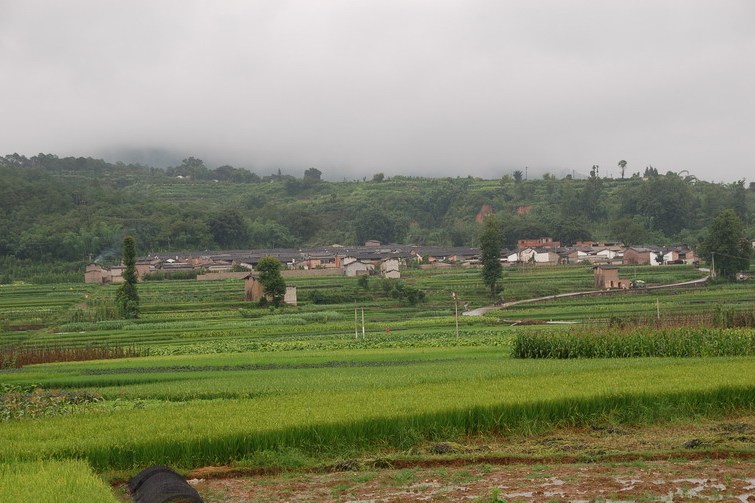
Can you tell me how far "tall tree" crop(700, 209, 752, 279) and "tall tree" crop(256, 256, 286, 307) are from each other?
32315 millimetres

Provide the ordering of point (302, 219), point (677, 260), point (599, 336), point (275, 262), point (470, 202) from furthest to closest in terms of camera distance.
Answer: point (470, 202) < point (302, 219) < point (677, 260) < point (275, 262) < point (599, 336)

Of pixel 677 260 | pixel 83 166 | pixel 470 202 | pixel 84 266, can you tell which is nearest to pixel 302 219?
pixel 470 202

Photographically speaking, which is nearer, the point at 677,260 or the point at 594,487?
the point at 594,487

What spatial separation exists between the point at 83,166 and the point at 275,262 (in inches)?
5506

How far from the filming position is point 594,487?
11961 mm

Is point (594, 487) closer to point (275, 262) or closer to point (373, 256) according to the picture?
point (275, 262)

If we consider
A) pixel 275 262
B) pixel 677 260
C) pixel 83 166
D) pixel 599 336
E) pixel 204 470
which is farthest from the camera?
pixel 83 166

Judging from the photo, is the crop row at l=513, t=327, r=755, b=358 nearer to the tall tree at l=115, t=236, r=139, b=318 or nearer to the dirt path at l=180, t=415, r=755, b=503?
the dirt path at l=180, t=415, r=755, b=503

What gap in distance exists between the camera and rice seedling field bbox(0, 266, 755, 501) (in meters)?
14.6

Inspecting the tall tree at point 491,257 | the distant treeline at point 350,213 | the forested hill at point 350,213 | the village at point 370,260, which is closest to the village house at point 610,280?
the tall tree at point 491,257

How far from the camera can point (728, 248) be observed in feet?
222

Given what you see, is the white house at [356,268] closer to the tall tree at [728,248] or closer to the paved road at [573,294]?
the paved road at [573,294]

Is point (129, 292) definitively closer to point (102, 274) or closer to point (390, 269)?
point (102, 274)

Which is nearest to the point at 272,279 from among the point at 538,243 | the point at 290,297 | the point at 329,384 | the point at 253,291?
the point at 290,297
